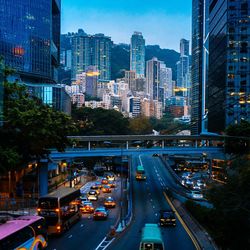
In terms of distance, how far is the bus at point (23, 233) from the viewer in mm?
21078

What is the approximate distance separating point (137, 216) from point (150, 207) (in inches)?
280

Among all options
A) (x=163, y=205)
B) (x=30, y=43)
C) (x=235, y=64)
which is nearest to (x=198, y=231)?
(x=163, y=205)

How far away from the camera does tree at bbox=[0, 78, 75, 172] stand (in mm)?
33906

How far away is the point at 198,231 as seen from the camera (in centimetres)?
3541

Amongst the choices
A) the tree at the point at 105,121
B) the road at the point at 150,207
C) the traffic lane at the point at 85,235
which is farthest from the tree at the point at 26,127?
the tree at the point at 105,121

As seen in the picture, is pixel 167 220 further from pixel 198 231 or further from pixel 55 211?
pixel 55 211

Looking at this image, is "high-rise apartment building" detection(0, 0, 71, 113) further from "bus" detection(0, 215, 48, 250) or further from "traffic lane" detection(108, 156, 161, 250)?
"bus" detection(0, 215, 48, 250)

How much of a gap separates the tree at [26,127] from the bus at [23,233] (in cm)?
687

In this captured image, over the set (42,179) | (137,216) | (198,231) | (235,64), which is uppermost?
(235,64)

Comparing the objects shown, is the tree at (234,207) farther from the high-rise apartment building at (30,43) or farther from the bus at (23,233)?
the high-rise apartment building at (30,43)

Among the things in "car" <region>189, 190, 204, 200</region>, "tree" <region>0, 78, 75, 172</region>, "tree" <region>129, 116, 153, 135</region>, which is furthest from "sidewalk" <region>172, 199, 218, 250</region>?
"tree" <region>129, 116, 153, 135</region>

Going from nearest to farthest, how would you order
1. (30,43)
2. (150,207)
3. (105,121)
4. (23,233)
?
(23,233) → (150,207) → (30,43) → (105,121)

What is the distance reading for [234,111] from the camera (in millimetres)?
98812

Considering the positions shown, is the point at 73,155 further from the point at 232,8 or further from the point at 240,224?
the point at 232,8
